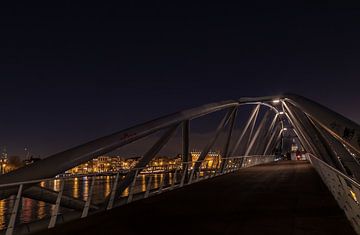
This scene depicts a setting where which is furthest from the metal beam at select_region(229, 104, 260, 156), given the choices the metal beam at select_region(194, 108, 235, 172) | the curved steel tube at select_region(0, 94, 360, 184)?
the curved steel tube at select_region(0, 94, 360, 184)

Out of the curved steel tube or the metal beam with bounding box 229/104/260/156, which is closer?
the curved steel tube

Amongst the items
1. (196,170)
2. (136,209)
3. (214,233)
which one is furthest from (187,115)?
(214,233)

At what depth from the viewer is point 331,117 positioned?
47.0ft

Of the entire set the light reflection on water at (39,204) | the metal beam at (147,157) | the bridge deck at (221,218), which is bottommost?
the light reflection on water at (39,204)

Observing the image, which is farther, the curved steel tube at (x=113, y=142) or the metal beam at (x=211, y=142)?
the metal beam at (x=211, y=142)

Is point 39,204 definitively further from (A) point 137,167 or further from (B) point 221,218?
(B) point 221,218

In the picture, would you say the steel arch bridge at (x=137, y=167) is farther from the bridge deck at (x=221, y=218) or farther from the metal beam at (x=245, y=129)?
the metal beam at (x=245, y=129)

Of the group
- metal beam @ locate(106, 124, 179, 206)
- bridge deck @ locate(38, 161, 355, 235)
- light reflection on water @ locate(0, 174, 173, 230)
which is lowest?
light reflection on water @ locate(0, 174, 173, 230)

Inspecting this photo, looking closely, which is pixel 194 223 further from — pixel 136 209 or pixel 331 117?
pixel 331 117

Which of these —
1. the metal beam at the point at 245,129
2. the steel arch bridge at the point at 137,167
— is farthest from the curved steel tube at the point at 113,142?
the metal beam at the point at 245,129

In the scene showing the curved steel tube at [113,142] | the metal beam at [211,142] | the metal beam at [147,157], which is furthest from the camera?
the metal beam at [211,142]

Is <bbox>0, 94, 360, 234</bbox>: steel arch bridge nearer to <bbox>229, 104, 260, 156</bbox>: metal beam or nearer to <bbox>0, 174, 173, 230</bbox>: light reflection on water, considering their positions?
<bbox>0, 174, 173, 230</bbox>: light reflection on water

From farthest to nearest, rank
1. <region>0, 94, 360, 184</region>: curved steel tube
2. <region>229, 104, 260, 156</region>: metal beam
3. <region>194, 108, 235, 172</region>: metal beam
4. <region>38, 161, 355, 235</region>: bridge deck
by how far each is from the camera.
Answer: <region>229, 104, 260, 156</region>: metal beam → <region>194, 108, 235, 172</region>: metal beam → <region>0, 94, 360, 184</region>: curved steel tube → <region>38, 161, 355, 235</region>: bridge deck

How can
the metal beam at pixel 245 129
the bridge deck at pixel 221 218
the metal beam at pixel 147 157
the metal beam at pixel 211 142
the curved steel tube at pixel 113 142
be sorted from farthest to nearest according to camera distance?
the metal beam at pixel 245 129
the metal beam at pixel 211 142
the metal beam at pixel 147 157
the curved steel tube at pixel 113 142
the bridge deck at pixel 221 218
